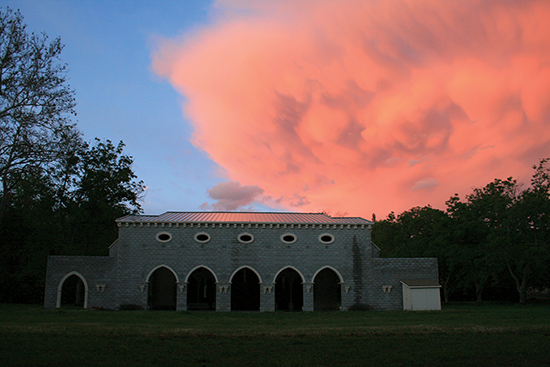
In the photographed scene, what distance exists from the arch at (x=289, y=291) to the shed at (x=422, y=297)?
30.0 feet

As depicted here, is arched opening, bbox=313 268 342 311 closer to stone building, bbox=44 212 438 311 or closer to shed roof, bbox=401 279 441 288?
stone building, bbox=44 212 438 311

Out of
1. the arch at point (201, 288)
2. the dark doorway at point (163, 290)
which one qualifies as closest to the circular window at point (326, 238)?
the arch at point (201, 288)

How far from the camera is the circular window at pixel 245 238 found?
3127 centimetres

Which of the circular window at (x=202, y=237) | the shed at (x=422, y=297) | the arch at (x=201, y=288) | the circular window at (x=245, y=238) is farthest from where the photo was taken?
the arch at (x=201, y=288)

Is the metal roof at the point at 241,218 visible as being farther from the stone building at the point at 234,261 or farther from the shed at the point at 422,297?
the shed at the point at 422,297

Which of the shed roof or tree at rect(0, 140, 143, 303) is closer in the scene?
the shed roof

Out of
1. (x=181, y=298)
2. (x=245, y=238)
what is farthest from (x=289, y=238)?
(x=181, y=298)

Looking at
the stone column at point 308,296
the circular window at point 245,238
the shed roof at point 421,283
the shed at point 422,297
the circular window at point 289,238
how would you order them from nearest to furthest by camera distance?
the shed at point 422,297
the shed roof at point 421,283
the stone column at point 308,296
the circular window at point 245,238
the circular window at point 289,238

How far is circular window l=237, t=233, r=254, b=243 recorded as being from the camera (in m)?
31.3

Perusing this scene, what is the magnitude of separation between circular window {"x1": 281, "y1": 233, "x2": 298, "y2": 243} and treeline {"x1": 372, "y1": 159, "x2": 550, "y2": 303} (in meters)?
17.7

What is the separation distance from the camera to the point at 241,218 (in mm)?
33469

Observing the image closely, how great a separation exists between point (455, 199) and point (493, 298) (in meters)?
13.3

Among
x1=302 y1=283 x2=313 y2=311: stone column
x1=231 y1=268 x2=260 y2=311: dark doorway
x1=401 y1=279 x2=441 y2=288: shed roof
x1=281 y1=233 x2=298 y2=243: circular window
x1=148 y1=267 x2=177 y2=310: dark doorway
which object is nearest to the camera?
x1=401 y1=279 x2=441 y2=288: shed roof

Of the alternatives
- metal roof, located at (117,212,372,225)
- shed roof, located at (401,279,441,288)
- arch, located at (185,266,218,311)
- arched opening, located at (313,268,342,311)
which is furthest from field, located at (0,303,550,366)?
arch, located at (185,266,218,311)
